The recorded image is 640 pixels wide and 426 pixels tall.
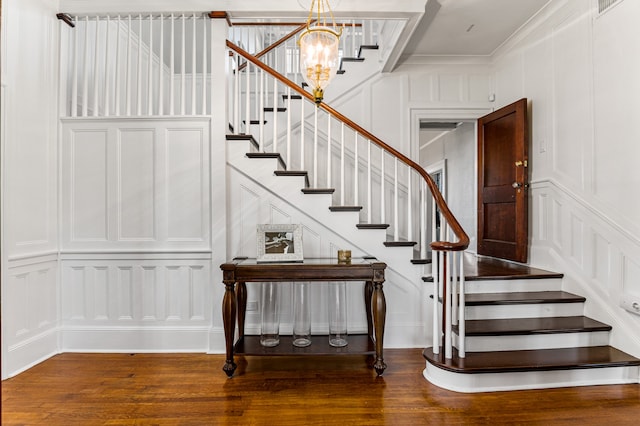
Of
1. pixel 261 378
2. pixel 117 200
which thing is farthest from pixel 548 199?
pixel 117 200

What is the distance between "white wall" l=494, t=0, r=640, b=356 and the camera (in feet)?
9.83

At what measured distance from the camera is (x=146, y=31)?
495 centimetres

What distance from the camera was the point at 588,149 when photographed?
3.39 m

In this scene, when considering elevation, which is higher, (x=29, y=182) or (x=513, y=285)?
(x=29, y=182)

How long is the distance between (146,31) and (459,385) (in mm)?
5172

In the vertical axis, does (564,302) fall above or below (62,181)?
below

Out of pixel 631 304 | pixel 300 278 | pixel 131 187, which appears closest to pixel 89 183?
pixel 131 187

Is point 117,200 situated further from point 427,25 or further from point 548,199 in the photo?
point 548,199

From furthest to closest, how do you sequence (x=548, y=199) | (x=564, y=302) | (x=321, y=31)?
1. (x=548, y=199)
2. (x=564, y=302)
3. (x=321, y=31)

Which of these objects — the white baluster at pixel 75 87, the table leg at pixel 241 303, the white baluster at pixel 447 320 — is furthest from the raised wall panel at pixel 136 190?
the white baluster at pixel 447 320

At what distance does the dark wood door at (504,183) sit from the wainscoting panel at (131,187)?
3104 millimetres

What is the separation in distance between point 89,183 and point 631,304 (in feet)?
14.7

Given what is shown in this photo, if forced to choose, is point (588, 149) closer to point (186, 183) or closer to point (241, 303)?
point (241, 303)

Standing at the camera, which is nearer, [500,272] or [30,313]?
[30,313]
